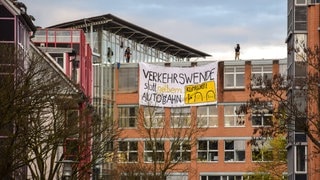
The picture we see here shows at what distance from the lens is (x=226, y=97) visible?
407ft

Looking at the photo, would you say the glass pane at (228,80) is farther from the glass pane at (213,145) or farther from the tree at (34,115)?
the tree at (34,115)

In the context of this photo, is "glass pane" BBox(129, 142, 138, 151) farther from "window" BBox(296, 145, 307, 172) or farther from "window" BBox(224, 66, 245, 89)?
"window" BBox(296, 145, 307, 172)

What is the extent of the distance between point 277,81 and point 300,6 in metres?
33.7

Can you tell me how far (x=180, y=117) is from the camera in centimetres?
11156

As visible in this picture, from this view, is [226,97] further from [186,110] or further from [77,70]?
[77,70]


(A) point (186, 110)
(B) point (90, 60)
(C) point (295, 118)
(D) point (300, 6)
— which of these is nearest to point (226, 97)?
(A) point (186, 110)

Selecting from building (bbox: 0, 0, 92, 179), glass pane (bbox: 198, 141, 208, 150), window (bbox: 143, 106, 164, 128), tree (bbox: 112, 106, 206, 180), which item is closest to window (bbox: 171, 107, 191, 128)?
tree (bbox: 112, 106, 206, 180)

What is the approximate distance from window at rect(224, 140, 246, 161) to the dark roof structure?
16724 millimetres

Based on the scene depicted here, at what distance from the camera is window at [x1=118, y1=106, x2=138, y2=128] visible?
125m

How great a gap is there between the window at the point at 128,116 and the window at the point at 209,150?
302 inches

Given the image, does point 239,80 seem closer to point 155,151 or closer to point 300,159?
point 155,151

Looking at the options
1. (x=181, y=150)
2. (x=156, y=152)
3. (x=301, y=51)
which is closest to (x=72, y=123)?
(x=301, y=51)

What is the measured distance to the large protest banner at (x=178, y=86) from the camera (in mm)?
123062

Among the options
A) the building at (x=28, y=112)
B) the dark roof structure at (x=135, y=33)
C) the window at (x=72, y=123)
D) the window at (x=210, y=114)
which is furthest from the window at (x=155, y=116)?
the window at (x=72, y=123)
